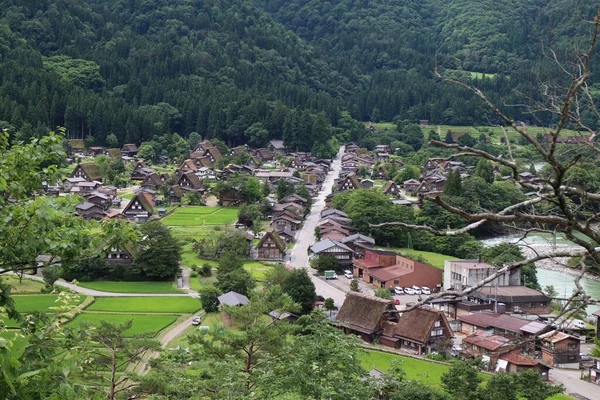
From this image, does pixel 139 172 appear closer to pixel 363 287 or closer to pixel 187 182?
pixel 187 182

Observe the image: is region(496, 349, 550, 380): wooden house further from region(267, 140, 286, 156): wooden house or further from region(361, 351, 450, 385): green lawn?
region(267, 140, 286, 156): wooden house

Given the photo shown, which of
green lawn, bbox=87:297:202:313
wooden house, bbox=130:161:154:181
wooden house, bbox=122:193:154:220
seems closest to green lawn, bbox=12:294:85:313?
green lawn, bbox=87:297:202:313

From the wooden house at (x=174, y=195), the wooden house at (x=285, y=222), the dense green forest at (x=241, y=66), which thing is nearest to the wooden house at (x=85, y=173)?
the dense green forest at (x=241, y=66)

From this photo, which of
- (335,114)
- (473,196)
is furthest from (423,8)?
(473,196)

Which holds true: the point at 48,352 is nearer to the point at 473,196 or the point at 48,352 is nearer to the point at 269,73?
the point at 473,196

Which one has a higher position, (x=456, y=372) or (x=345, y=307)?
(x=456, y=372)

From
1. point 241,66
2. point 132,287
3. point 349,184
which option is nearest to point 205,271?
point 132,287
